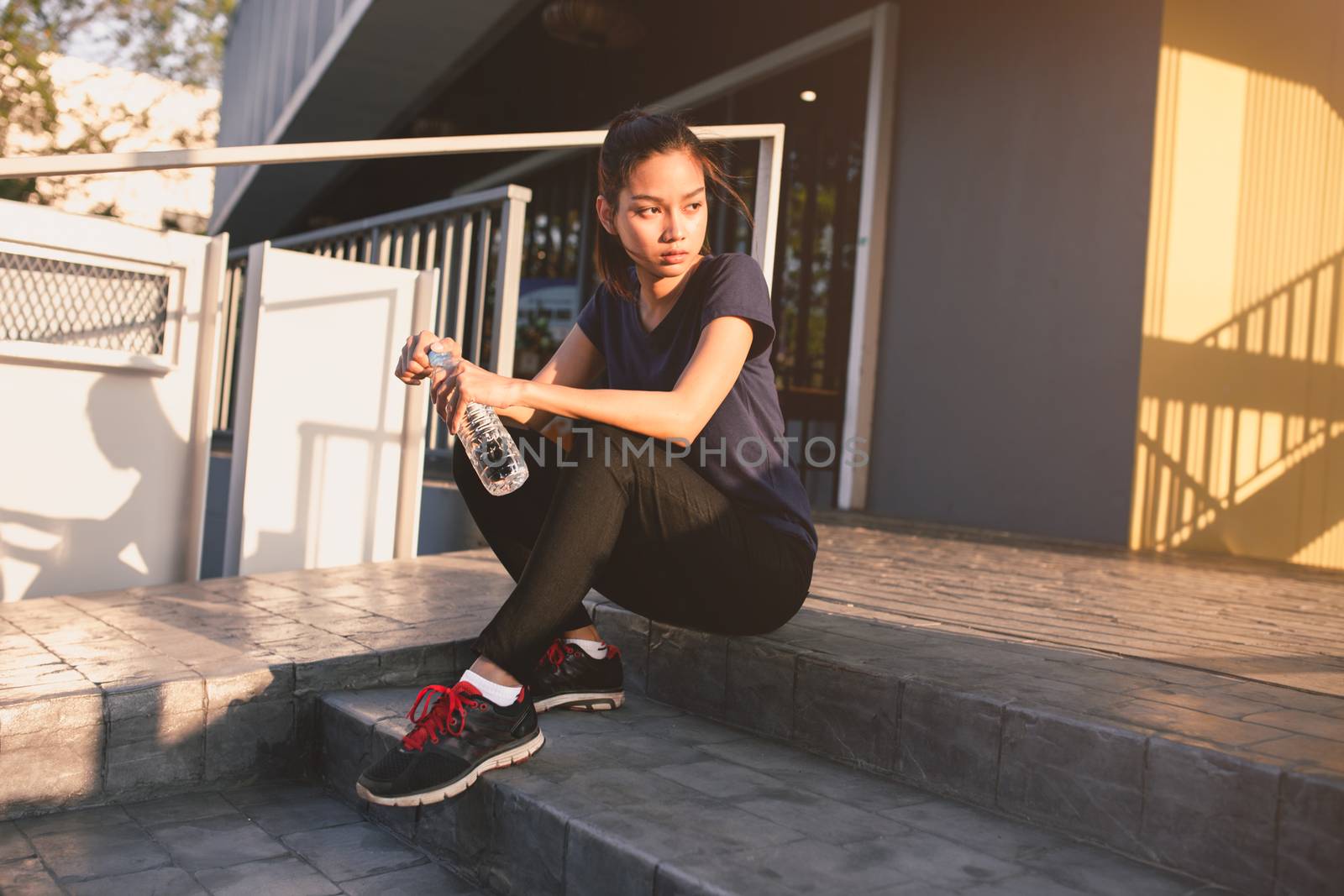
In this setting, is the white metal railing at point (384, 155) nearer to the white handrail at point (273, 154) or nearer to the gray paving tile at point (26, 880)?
the white handrail at point (273, 154)

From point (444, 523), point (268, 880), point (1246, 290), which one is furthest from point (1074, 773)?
point (1246, 290)

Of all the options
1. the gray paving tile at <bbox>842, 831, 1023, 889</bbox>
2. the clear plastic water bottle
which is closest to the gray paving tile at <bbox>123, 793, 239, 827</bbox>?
the clear plastic water bottle

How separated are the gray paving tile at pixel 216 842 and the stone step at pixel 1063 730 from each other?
84cm

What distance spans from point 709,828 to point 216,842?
0.92m

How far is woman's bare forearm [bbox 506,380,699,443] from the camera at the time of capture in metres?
1.82

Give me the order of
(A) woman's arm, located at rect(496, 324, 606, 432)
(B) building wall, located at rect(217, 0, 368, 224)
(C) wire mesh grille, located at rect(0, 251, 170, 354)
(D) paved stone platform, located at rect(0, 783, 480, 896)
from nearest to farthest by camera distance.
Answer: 1. (D) paved stone platform, located at rect(0, 783, 480, 896)
2. (A) woman's arm, located at rect(496, 324, 606, 432)
3. (C) wire mesh grille, located at rect(0, 251, 170, 354)
4. (B) building wall, located at rect(217, 0, 368, 224)

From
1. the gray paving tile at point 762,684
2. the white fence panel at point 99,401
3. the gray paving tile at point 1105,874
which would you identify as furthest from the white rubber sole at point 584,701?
the white fence panel at point 99,401

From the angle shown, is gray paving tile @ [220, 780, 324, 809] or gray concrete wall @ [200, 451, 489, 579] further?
gray concrete wall @ [200, 451, 489, 579]

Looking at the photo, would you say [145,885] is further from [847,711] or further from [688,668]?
[847,711]

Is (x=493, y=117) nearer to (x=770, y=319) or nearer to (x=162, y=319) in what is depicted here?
(x=162, y=319)

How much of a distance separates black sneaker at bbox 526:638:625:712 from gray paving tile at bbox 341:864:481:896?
406mm

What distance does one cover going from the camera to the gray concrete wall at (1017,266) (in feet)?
16.6

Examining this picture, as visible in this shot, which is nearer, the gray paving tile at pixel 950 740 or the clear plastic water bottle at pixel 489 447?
the gray paving tile at pixel 950 740

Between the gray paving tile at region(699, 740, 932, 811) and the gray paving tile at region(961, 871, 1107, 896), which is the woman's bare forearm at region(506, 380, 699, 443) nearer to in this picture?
the gray paving tile at region(699, 740, 932, 811)
